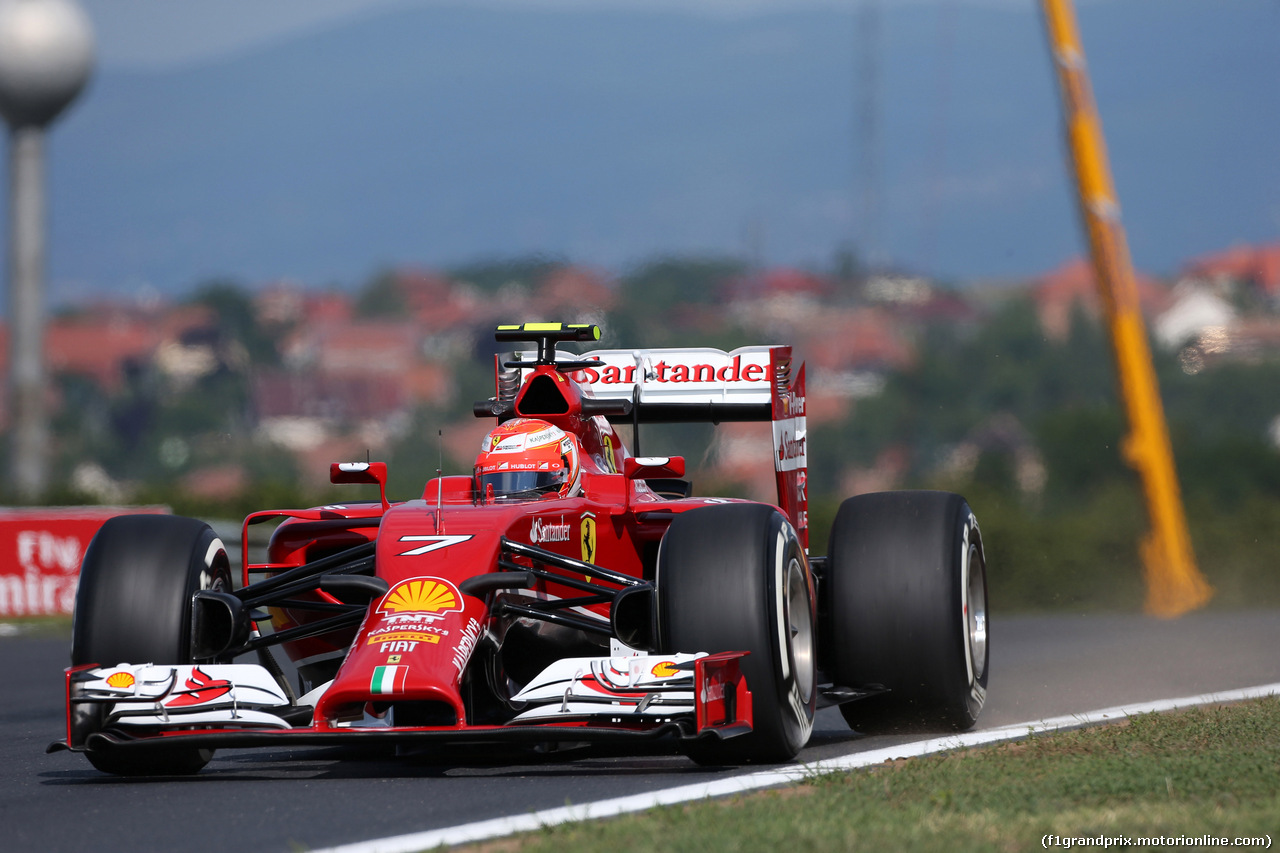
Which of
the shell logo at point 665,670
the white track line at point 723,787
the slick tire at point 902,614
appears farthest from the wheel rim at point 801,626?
the shell logo at point 665,670

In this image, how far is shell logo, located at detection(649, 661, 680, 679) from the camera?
688cm

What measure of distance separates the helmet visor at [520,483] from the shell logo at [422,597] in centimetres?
130

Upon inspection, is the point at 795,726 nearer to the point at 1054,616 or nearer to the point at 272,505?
the point at 1054,616

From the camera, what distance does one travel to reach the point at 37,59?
118 feet

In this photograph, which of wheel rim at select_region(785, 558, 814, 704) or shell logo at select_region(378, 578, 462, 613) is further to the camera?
wheel rim at select_region(785, 558, 814, 704)

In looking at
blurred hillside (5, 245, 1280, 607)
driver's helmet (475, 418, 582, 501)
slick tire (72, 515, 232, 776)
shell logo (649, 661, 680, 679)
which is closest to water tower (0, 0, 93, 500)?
blurred hillside (5, 245, 1280, 607)

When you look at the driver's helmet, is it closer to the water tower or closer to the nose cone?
the water tower

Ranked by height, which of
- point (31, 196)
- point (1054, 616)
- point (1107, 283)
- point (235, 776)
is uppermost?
point (31, 196)

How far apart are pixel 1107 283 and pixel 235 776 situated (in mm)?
13938

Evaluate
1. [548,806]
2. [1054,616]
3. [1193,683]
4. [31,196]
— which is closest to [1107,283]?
[1054,616]

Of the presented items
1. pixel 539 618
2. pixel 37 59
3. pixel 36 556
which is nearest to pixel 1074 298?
pixel 36 556

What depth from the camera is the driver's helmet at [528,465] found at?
8.63m

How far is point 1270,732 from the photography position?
307 inches

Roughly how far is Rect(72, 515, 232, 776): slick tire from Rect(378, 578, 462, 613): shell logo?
3.30 ft
